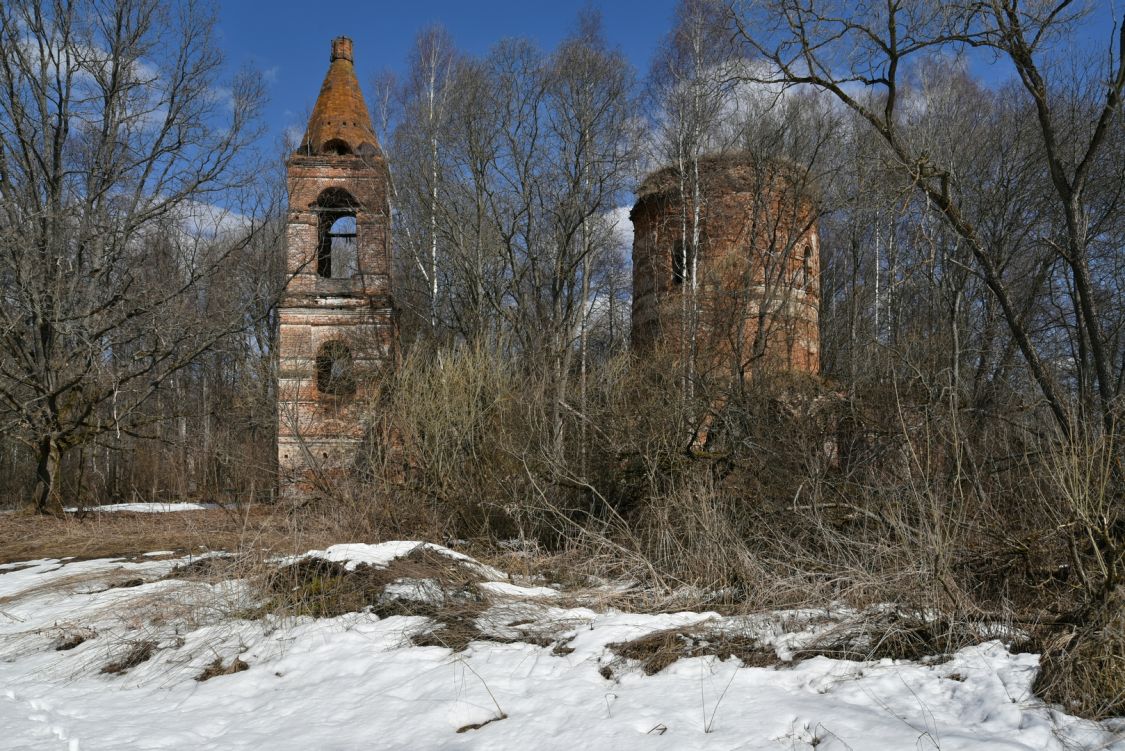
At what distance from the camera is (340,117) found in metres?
19.1

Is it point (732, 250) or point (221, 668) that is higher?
point (732, 250)

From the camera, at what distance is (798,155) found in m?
18.2

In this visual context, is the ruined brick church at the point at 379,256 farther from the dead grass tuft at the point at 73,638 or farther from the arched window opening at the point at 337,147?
the dead grass tuft at the point at 73,638

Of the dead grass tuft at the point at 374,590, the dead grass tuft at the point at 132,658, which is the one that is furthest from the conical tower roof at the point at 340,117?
the dead grass tuft at the point at 132,658

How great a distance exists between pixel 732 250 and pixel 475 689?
14398mm

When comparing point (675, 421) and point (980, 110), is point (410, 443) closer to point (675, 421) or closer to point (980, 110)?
point (675, 421)

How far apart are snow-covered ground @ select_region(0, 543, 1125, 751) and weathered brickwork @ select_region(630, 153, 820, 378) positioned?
425 inches

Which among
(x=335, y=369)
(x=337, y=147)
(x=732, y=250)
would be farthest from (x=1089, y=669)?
(x=337, y=147)

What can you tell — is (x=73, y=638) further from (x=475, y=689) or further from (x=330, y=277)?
(x=330, y=277)

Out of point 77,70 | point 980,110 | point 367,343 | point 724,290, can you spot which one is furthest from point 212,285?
point 980,110

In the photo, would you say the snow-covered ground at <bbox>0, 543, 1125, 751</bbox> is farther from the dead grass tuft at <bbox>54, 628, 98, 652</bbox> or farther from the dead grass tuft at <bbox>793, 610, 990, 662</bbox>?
the dead grass tuft at <bbox>793, 610, 990, 662</bbox>

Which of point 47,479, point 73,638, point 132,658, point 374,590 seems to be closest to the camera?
point 132,658

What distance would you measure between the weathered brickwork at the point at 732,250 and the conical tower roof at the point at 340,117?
22.1ft

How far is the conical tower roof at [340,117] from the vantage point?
18719mm
